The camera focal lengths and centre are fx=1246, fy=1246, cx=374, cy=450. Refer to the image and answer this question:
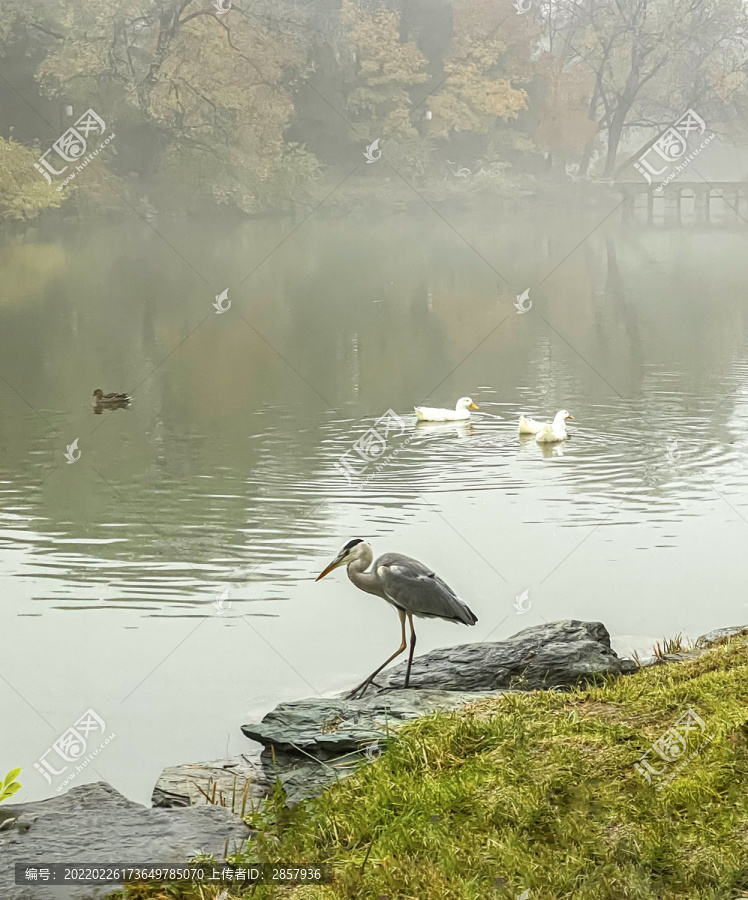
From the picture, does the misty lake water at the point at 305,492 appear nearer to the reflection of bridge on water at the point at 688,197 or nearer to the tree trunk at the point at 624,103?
the tree trunk at the point at 624,103

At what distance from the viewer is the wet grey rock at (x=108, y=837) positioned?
174 inches

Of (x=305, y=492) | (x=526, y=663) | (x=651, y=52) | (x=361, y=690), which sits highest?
(x=651, y=52)

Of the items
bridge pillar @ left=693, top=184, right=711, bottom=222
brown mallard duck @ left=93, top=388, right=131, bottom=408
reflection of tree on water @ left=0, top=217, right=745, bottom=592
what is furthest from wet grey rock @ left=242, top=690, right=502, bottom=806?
bridge pillar @ left=693, top=184, right=711, bottom=222

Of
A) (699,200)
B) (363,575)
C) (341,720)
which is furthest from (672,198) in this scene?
(341,720)

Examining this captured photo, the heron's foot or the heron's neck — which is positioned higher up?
the heron's neck

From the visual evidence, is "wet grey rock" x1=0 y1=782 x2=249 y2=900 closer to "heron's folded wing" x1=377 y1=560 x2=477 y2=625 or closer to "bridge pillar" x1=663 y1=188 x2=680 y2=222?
"heron's folded wing" x1=377 y1=560 x2=477 y2=625

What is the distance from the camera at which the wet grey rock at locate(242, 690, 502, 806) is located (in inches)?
219

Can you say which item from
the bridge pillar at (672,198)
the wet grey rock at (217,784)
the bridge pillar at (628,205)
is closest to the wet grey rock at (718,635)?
the wet grey rock at (217,784)

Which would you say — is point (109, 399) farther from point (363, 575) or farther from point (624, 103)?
point (624, 103)

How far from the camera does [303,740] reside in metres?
5.94

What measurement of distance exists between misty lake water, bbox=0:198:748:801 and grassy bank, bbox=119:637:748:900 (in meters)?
1.65

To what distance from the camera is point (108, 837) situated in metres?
4.77

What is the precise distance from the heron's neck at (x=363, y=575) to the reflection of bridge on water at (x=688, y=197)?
68.2m

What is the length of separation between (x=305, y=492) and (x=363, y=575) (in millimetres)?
5774
